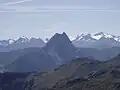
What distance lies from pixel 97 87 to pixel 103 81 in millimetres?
9000

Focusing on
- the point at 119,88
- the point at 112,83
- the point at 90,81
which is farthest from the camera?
the point at 90,81

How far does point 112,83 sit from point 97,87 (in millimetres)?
6555

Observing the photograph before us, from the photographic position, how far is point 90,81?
188375mm

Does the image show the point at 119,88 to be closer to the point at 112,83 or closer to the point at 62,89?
the point at 112,83

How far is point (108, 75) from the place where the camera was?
193m

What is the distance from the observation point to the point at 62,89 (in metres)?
194

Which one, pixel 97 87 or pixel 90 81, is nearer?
pixel 97 87

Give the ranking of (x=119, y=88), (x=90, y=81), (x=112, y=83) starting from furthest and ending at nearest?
(x=90, y=81), (x=112, y=83), (x=119, y=88)

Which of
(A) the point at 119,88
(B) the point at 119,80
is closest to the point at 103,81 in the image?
(B) the point at 119,80

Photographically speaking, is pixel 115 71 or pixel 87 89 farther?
pixel 115 71

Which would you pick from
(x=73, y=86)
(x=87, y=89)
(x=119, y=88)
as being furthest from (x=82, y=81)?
(x=119, y=88)

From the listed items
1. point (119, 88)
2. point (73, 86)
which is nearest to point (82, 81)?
point (73, 86)

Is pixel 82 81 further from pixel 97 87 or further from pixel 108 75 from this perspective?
pixel 97 87

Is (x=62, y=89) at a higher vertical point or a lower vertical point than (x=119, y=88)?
lower
